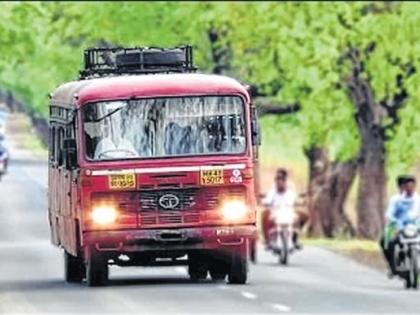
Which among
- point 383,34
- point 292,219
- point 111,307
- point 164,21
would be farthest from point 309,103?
point 111,307

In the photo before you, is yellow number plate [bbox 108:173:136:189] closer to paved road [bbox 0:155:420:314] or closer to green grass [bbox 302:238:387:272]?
paved road [bbox 0:155:420:314]

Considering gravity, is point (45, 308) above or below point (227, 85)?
below

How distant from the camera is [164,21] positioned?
58.3 meters

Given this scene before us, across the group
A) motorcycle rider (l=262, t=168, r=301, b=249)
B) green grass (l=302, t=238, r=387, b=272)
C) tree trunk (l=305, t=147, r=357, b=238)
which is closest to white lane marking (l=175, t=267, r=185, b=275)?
motorcycle rider (l=262, t=168, r=301, b=249)

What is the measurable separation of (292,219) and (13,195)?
3743 centimetres

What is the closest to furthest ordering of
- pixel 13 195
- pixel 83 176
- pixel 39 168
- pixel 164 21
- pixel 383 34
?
pixel 83 176, pixel 383 34, pixel 164 21, pixel 13 195, pixel 39 168

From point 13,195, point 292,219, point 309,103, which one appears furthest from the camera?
point 13,195

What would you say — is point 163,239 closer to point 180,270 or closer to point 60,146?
point 60,146

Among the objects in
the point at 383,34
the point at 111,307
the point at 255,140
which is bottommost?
the point at 111,307

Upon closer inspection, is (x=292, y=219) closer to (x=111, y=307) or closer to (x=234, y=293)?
(x=234, y=293)

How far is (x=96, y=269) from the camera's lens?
27562 millimetres

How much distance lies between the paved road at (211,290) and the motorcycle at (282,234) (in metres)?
0.31

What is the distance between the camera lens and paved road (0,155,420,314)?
24406 mm

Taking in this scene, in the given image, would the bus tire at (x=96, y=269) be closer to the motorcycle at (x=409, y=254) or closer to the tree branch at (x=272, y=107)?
the motorcycle at (x=409, y=254)
